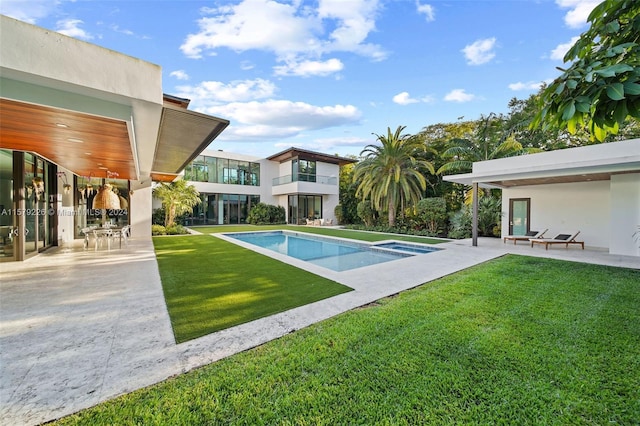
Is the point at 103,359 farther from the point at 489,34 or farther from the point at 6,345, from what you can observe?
the point at 489,34

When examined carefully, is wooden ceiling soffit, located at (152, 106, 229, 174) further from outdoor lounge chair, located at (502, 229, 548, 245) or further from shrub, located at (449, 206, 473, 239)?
shrub, located at (449, 206, 473, 239)

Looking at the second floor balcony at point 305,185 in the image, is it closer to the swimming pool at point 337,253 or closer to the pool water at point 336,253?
the swimming pool at point 337,253

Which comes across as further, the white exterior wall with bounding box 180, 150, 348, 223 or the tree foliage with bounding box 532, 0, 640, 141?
the white exterior wall with bounding box 180, 150, 348, 223

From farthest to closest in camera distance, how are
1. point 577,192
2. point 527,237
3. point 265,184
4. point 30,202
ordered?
point 265,184 < point 527,237 < point 577,192 < point 30,202

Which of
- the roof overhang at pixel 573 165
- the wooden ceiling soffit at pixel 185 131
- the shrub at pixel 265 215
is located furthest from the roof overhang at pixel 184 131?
the shrub at pixel 265 215

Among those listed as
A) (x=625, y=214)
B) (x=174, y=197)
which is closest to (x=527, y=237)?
(x=625, y=214)

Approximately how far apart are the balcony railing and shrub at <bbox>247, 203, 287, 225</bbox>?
2.85 m

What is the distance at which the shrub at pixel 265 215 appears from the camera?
2661cm

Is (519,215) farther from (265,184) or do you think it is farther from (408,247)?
(265,184)

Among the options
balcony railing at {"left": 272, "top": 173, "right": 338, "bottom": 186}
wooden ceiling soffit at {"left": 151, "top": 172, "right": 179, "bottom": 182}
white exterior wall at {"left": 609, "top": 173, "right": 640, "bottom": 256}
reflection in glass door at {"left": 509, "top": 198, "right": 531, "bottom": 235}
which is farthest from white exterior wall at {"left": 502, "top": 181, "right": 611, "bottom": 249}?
wooden ceiling soffit at {"left": 151, "top": 172, "right": 179, "bottom": 182}

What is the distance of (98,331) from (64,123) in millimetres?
3910

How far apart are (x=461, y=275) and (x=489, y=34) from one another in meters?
9.28

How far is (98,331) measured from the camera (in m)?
3.98

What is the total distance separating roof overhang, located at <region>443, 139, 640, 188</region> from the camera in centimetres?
916
